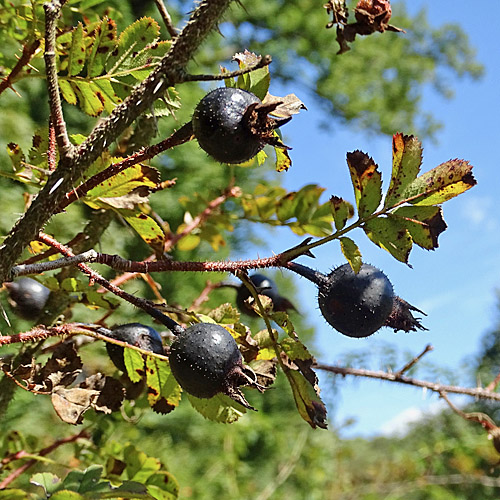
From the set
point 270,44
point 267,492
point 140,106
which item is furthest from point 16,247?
point 270,44

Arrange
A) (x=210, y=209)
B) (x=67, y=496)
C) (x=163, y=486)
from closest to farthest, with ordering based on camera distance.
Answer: (x=67, y=496) < (x=163, y=486) < (x=210, y=209)

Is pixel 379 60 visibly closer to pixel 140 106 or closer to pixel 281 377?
pixel 281 377

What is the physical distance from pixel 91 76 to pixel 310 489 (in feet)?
12.8

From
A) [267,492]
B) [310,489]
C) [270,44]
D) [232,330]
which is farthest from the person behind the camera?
[270,44]

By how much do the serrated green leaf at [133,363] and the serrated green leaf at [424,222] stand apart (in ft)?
1.18

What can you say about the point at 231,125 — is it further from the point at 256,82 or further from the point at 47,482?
the point at 47,482

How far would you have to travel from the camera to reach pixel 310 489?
412 centimetres

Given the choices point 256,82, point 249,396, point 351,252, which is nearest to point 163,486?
point 351,252

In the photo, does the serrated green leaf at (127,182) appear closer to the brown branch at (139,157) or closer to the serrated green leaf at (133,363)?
the brown branch at (139,157)

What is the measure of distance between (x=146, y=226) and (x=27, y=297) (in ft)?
1.18

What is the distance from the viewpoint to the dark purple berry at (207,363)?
62 centimetres

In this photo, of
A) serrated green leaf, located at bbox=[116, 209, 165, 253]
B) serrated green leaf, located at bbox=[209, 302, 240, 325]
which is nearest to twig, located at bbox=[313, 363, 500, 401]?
serrated green leaf, located at bbox=[209, 302, 240, 325]

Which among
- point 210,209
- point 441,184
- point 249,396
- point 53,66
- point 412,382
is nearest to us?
point 53,66

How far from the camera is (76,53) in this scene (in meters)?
0.76
